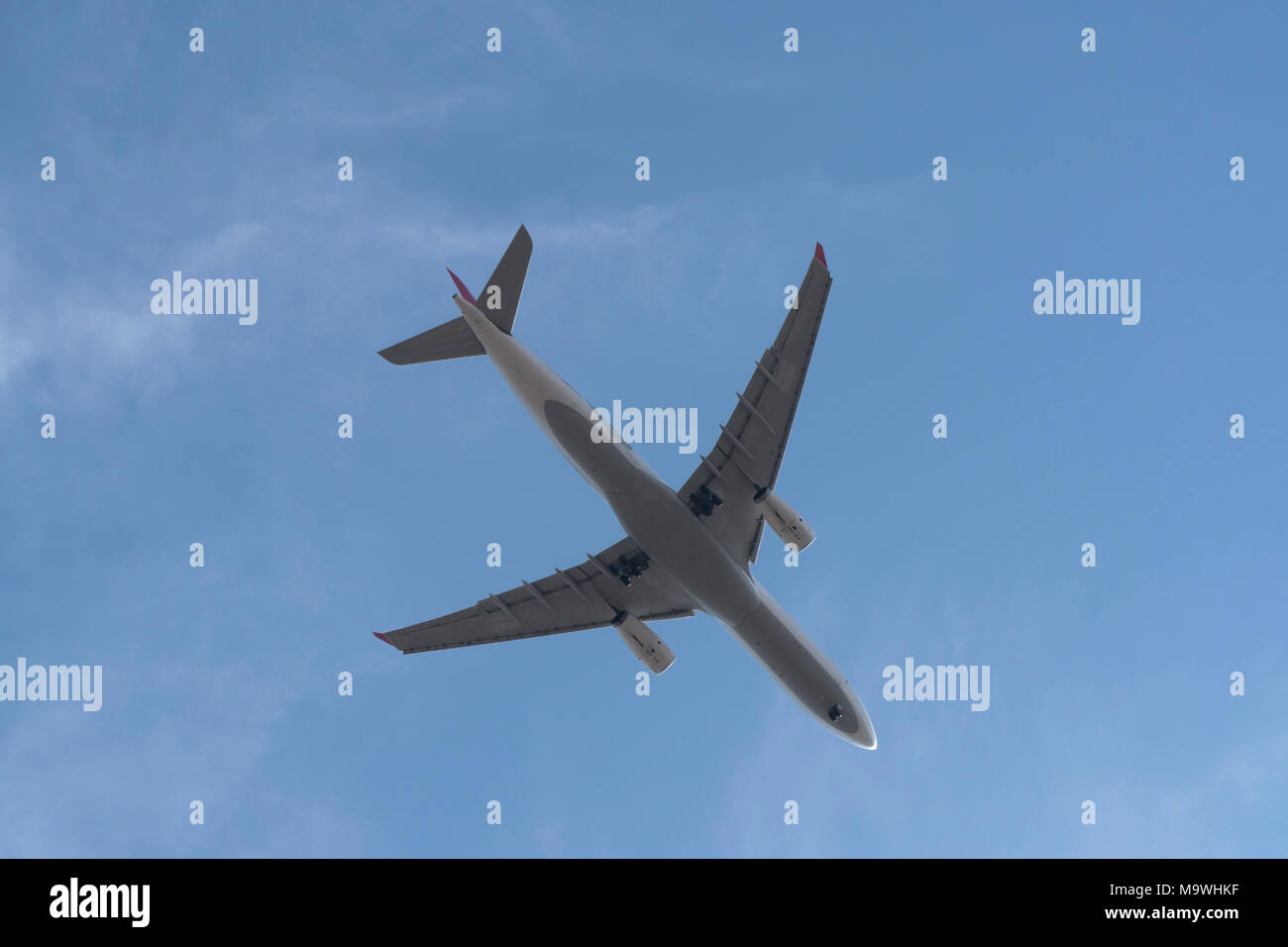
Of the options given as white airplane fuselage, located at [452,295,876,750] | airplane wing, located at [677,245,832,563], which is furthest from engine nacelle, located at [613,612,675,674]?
airplane wing, located at [677,245,832,563]

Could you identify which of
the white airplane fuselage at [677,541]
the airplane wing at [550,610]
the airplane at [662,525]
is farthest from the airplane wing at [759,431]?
the airplane wing at [550,610]

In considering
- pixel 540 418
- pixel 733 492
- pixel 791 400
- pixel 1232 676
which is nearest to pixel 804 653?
pixel 733 492

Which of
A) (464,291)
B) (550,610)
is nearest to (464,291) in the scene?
(464,291)

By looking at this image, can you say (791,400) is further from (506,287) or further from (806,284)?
(506,287)

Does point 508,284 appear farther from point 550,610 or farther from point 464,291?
point 550,610

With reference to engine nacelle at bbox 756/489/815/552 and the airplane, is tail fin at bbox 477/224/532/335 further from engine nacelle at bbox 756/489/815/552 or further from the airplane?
engine nacelle at bbox 756/489/815/552

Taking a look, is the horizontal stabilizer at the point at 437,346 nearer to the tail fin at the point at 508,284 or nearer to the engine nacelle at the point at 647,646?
the tail fin at the point at 508,284
